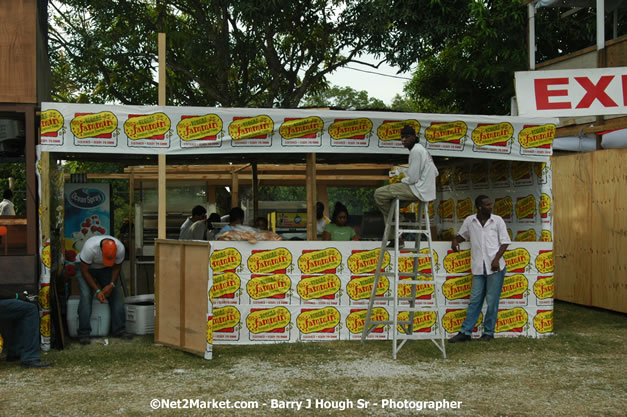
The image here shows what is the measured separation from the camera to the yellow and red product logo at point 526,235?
367 inches

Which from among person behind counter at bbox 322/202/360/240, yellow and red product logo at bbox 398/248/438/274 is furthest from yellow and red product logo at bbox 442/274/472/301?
person behind counter at bbox 322/202/360/240

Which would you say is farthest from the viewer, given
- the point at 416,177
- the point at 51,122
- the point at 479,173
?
the point at 479,173

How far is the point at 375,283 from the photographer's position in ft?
26.6

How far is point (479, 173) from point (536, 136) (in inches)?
73.2

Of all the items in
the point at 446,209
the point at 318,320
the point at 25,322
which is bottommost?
the point at 318,320

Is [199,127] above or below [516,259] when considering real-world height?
above

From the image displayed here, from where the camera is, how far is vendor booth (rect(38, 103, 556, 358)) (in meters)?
7.95

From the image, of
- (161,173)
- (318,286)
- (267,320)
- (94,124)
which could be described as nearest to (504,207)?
(318,286)

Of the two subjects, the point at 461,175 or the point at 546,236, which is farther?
the point at 461,175

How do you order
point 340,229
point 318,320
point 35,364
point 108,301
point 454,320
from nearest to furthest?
point 35,364
point 318,320
point 108,301
point 454,320
point 340,229

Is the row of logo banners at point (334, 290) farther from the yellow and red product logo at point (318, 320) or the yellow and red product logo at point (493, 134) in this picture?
the yellow and red product logo at point (493, 134)

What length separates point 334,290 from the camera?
8477 mm

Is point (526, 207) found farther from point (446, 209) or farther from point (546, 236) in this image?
point (446, 209)

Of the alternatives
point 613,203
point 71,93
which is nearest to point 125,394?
point 613,203
